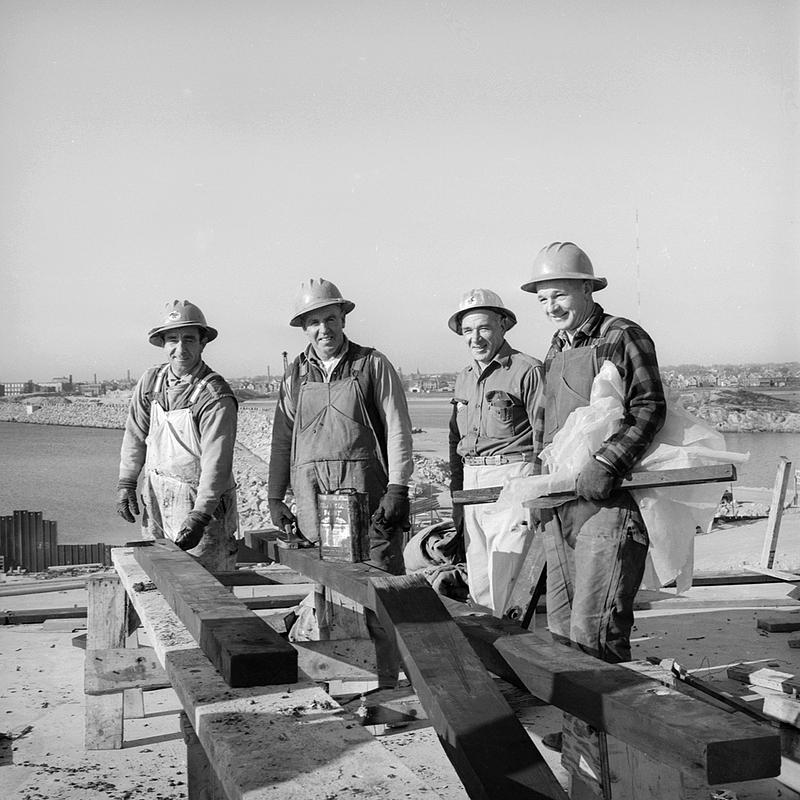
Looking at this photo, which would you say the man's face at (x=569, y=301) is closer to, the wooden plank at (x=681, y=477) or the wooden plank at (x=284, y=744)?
the wooden plank at (x=681, y=477)

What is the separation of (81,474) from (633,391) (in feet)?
192

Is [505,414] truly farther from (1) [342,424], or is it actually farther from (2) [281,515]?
(2) [281,515]

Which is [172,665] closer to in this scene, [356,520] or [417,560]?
[356,520]

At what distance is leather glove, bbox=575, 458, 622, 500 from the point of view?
3342 millimetres

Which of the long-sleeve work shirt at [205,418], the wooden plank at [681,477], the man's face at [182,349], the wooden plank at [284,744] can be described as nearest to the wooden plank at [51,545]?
the long-sleeve work shirt at [205,418]

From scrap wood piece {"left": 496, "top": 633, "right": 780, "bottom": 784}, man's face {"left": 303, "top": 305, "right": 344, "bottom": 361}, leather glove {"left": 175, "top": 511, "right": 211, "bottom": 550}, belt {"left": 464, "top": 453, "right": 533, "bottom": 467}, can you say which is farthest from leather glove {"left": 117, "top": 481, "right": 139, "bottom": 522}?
scrap wood piece {"left": 496, "top": 633, "right": 780, "bottom": 784}

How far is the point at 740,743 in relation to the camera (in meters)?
1.77

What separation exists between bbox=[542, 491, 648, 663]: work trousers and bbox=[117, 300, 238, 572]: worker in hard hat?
2.09 m

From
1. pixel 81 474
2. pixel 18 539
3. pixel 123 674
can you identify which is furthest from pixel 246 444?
pixel 123 674

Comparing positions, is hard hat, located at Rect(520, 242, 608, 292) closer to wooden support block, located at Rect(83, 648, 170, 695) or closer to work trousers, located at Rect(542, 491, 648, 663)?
work trousers, located at Rect(542, 491, 648, 663)

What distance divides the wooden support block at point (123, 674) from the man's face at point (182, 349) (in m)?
1.61

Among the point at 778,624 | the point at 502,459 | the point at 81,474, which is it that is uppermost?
Result: the point at 502,459

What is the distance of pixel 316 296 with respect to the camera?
4816 millimetres

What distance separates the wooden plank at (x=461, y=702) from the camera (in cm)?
191
